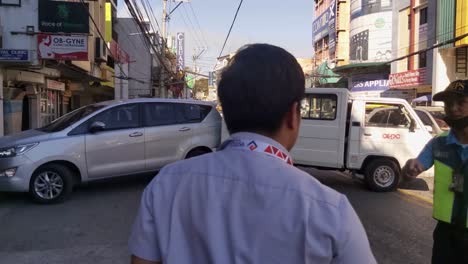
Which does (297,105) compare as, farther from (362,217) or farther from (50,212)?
(50,212)

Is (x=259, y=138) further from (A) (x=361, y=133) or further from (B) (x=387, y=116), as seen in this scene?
(B) (x=387, y=116)

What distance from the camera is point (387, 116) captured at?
10.1 m

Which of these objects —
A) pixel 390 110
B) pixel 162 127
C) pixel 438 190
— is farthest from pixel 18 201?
pixel 438 190

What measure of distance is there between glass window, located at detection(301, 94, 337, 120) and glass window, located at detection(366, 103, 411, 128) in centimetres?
66

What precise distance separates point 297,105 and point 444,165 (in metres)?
2.13

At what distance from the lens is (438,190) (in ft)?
10.8

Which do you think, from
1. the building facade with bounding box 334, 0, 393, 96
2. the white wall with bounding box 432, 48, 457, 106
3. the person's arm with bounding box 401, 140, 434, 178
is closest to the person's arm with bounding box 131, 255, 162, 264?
the person's arm with bounding box 401, 140, 434, 178

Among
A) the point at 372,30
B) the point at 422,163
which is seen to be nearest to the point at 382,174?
the point at 422,163

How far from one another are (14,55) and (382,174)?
9.04 metres

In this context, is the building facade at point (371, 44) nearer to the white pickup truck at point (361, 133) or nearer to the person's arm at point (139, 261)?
the white pickup truck at point (361, 133)

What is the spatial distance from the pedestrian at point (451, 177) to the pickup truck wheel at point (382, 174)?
22.3 ft

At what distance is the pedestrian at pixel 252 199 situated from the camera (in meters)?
1.30

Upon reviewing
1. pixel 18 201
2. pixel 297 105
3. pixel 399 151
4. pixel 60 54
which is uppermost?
pixel 60 54

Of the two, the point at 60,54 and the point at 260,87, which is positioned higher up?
the point at 60,54
